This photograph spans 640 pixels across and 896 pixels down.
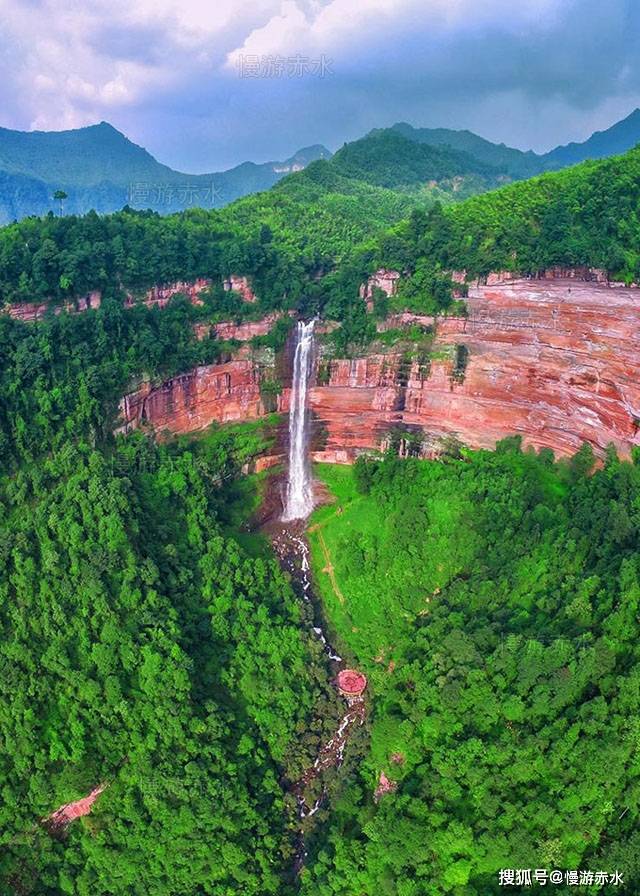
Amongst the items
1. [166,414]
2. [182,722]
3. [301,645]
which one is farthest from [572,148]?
[182,722]

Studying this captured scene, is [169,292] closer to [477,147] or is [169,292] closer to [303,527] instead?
[303,527]

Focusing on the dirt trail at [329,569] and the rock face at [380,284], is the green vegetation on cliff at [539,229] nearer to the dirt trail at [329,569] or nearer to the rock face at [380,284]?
the rock face at [380,284]

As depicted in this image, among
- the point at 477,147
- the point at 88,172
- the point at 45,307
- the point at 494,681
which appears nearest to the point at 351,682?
the point at 494,681

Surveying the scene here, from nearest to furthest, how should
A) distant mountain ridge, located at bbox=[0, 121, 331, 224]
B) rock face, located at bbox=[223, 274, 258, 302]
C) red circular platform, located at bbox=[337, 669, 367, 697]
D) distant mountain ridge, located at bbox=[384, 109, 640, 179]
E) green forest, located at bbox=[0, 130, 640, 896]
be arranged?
green forest, located at bbox=[0, 130, 640, 896] < red circular platform, located at bbox=[337, 669, 367, 697] < rock face, located at bbox=[223, 274, 258, 302] < distant mountain ridge, located at bbox=[384, 109, 640, 179] < distant mountain ridge, located at bbox=[0, 121, 331, 224]

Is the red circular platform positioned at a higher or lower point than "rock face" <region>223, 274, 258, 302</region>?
lower

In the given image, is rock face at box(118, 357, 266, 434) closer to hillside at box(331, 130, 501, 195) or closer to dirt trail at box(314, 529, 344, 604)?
dirt trail at box(314, 529, 344, 604)

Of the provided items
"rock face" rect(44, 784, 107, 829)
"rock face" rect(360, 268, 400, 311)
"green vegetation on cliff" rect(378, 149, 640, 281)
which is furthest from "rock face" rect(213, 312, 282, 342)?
"rock face" rect(44, 784, 107, 829)
